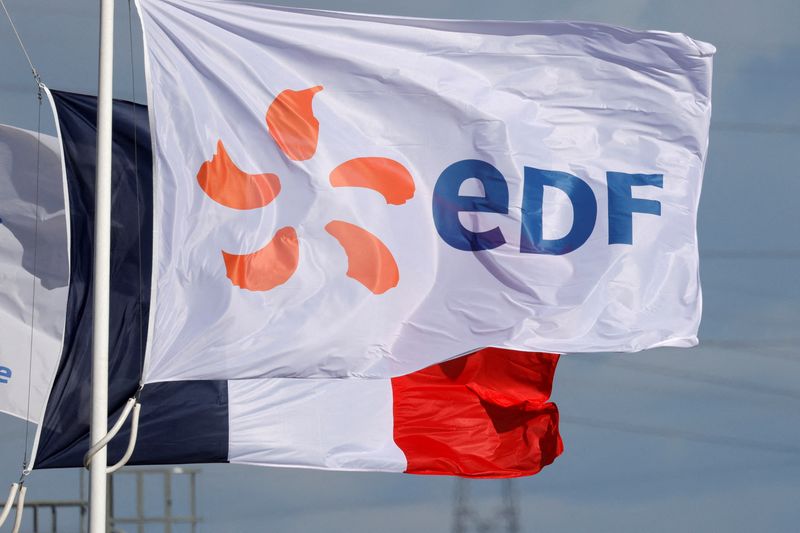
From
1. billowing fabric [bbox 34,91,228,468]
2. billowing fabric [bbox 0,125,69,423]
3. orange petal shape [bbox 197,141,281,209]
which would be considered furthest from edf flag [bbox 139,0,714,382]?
billowing fabric [bbox 0,125,69,423]

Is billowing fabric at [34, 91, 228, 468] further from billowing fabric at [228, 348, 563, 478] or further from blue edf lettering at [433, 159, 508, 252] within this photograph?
blue edf lettering at [433, 159, 508, 252]

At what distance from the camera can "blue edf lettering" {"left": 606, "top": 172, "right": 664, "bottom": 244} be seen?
16.0m

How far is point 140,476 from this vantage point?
37875 mm

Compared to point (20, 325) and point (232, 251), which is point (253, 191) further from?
point (20, 325)

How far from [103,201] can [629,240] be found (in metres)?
5.13

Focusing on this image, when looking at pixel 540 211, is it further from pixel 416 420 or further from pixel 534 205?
pixel 416 420

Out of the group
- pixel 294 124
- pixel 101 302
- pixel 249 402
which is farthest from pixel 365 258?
pixel 249 402

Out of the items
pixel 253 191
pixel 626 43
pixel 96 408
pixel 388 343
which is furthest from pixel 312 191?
pixel 626 43

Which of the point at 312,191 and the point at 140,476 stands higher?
the point at 312,191

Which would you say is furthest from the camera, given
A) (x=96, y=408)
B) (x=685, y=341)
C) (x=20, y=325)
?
(x=20, y=325)

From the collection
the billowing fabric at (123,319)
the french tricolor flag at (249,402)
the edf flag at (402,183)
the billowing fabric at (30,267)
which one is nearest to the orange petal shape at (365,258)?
the edf flag at (402,183)

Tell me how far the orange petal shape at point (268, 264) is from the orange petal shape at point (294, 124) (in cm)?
77

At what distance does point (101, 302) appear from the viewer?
1344 centimetres

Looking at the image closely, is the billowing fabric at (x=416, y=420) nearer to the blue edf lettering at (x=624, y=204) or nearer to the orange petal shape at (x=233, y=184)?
the blue edf lettering at (x=624, y=204)
